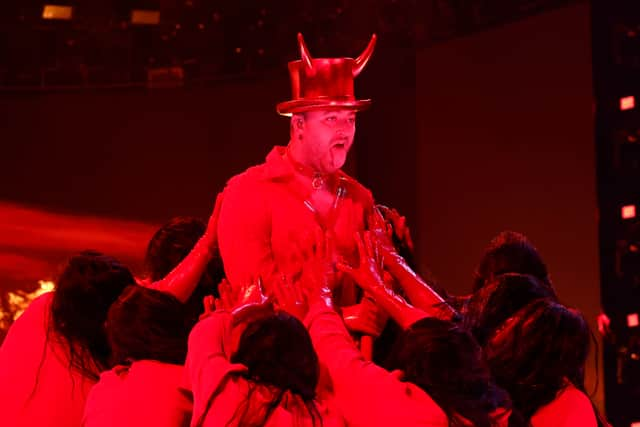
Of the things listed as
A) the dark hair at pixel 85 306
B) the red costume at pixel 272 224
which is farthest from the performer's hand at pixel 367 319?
the dark hair at pixel 85 306

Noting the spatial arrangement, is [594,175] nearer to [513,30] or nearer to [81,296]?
[513,30]

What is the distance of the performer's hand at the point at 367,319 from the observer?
11.9 feet

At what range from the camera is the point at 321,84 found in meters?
3.57

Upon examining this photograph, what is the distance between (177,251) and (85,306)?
53 centimetres

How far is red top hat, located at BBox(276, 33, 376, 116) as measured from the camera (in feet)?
11.6

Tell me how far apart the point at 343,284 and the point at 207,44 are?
333 cm

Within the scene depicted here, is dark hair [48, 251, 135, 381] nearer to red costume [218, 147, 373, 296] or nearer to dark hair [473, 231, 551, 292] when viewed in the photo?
red costume [218, 147, 373, 296]

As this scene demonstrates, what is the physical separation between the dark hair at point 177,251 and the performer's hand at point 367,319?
22.7 inches

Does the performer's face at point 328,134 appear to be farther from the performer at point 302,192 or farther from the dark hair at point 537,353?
the dark hair at point 537,353

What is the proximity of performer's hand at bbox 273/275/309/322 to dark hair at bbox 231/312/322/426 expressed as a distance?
1.43ft

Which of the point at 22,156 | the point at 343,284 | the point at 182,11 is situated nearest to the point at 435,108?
the point at 182,11

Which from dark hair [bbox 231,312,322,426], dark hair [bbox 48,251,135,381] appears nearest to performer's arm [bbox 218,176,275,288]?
dark hair [bbox 48,251,135,381]

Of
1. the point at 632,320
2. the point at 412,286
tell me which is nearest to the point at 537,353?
the point at 412,286

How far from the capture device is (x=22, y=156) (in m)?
6.91
